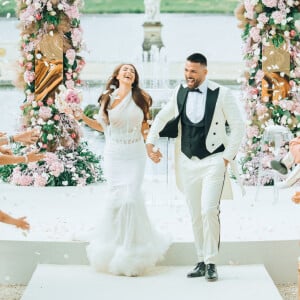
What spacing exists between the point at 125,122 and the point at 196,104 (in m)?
0.59

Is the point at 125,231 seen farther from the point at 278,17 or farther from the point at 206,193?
the point at 278,17

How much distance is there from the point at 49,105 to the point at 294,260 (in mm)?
3854

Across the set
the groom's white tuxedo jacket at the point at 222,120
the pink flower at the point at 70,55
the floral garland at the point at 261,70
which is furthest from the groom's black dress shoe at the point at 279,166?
the pink flower at the point at 70,55

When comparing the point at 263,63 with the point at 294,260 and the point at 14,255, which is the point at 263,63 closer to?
the point at 294,260

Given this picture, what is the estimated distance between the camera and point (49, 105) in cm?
956

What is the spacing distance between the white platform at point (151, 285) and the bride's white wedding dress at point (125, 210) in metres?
0.14

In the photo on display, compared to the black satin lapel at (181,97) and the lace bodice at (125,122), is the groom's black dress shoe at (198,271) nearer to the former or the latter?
the lace bodice at (125,122)

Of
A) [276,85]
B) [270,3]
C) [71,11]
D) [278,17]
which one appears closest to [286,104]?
[276,85]

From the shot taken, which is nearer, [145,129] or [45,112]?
[145,129]

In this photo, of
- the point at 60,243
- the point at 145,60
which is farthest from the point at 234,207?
the point at 145,60

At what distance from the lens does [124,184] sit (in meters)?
6.58

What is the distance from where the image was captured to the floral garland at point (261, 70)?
958 cm

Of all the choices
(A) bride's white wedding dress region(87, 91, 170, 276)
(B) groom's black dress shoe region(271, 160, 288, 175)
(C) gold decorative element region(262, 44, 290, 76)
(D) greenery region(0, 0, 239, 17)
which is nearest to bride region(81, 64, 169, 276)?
(A) bride's white wedding dress region(87, 91, 170, 276)

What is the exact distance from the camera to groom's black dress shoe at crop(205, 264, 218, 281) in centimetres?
635
